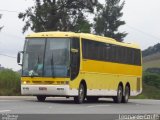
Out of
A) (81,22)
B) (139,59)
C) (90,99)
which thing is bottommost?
(90,99)

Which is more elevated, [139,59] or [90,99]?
[139,59]

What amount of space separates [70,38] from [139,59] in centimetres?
1029

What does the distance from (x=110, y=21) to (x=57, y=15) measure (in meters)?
40.9

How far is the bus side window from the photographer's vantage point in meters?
32.6

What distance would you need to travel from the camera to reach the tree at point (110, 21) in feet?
356

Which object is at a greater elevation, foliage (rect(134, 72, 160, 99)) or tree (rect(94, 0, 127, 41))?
tree (rect(94, 0, 127, 41))

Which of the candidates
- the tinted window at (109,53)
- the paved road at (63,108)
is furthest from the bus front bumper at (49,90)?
the tinted window at (109,53)

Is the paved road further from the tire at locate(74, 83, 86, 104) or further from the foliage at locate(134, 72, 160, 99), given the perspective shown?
the foliage at locate(134, 72, 160, 99)

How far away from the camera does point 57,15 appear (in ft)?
227

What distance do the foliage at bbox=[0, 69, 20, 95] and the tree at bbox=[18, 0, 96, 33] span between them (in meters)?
20.5

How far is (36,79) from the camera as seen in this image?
107ft

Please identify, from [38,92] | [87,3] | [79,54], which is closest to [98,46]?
[79,54]

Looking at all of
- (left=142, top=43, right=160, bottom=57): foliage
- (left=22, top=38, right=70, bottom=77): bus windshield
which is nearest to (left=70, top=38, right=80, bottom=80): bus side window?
(left=22, top=38, right=70, bottom=77): bus windshield

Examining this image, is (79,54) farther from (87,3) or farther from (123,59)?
(87,3)
